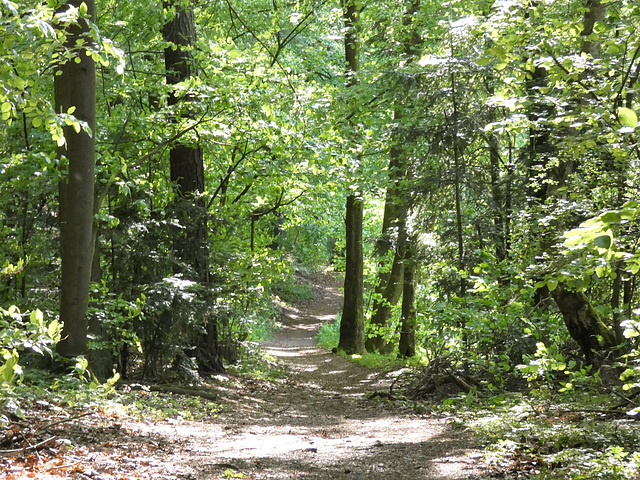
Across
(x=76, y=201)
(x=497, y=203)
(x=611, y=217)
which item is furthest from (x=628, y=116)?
(x=497, y=203)

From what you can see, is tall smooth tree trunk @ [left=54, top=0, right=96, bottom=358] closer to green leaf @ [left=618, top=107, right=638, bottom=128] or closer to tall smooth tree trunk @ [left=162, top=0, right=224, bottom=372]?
tall smooth tree trunk @ [left=162, top=0, right=224, bottom=372]

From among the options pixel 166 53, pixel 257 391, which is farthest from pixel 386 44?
pixel 257 391

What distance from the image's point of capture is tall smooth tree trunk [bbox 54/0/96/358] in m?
6.65

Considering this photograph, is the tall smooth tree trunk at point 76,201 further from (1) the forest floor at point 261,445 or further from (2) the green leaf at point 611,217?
(2) the green leaf at point 611,217

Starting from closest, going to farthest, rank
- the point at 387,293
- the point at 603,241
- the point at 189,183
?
1. the point at 603,241
2. the point at 189,183
3. the point at 387,293

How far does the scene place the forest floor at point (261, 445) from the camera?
4566 millimetres

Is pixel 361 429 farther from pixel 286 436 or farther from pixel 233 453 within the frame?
pixel 233 453

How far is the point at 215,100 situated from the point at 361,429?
497 cm

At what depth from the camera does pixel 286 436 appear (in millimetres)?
7000

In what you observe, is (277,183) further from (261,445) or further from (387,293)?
(387,293)

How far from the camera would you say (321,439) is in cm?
682

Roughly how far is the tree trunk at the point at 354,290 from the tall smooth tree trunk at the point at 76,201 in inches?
394

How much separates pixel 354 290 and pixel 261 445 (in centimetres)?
1024

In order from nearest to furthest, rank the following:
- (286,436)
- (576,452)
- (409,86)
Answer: (576,452) < (286,436) < (409,86)
